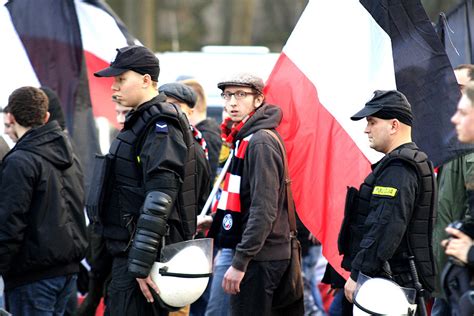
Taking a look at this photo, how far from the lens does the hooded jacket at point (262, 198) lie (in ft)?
21.8

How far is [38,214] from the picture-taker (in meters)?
7.14

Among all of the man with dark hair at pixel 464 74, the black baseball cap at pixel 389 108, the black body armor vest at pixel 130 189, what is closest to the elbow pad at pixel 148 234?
the black body armor vest at pixel 130 189

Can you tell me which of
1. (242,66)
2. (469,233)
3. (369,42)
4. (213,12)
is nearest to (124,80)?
(369,42)

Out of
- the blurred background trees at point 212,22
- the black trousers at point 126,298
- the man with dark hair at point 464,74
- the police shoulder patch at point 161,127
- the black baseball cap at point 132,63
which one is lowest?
the black trousers at point 126,298

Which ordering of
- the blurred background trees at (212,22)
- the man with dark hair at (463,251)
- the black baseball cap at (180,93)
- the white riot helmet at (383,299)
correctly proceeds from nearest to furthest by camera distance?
the man with dark hair at (463,251)
the white riot helmet at (383,299)
the black baseball cap at (180,93)
the blurred background trees at (212,22)

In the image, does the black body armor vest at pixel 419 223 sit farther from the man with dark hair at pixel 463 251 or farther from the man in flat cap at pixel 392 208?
the man with dark hair at pixel 463 251

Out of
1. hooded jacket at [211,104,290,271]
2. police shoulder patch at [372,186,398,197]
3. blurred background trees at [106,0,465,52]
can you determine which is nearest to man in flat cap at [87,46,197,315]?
hooded jacket at [211,104,290,271]

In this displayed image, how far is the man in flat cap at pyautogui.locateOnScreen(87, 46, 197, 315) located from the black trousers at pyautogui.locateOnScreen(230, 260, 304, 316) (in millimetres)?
618

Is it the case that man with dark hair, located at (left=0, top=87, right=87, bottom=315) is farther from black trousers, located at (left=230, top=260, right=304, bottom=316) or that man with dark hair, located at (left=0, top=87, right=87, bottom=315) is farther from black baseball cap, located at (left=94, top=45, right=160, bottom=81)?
black trousers, located at (left=230, top=260, right=304, bottom=316)

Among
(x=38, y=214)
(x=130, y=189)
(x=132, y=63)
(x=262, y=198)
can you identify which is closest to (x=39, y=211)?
(x=38, y=214)

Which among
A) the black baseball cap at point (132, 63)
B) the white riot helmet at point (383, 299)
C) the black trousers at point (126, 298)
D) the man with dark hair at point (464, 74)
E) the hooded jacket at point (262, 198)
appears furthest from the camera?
the man with dark hair at point (464, 74)

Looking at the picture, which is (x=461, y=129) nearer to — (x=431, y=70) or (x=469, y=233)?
(x=469, y=233)

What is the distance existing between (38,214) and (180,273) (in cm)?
146

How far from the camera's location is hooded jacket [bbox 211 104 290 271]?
21.8 ft
